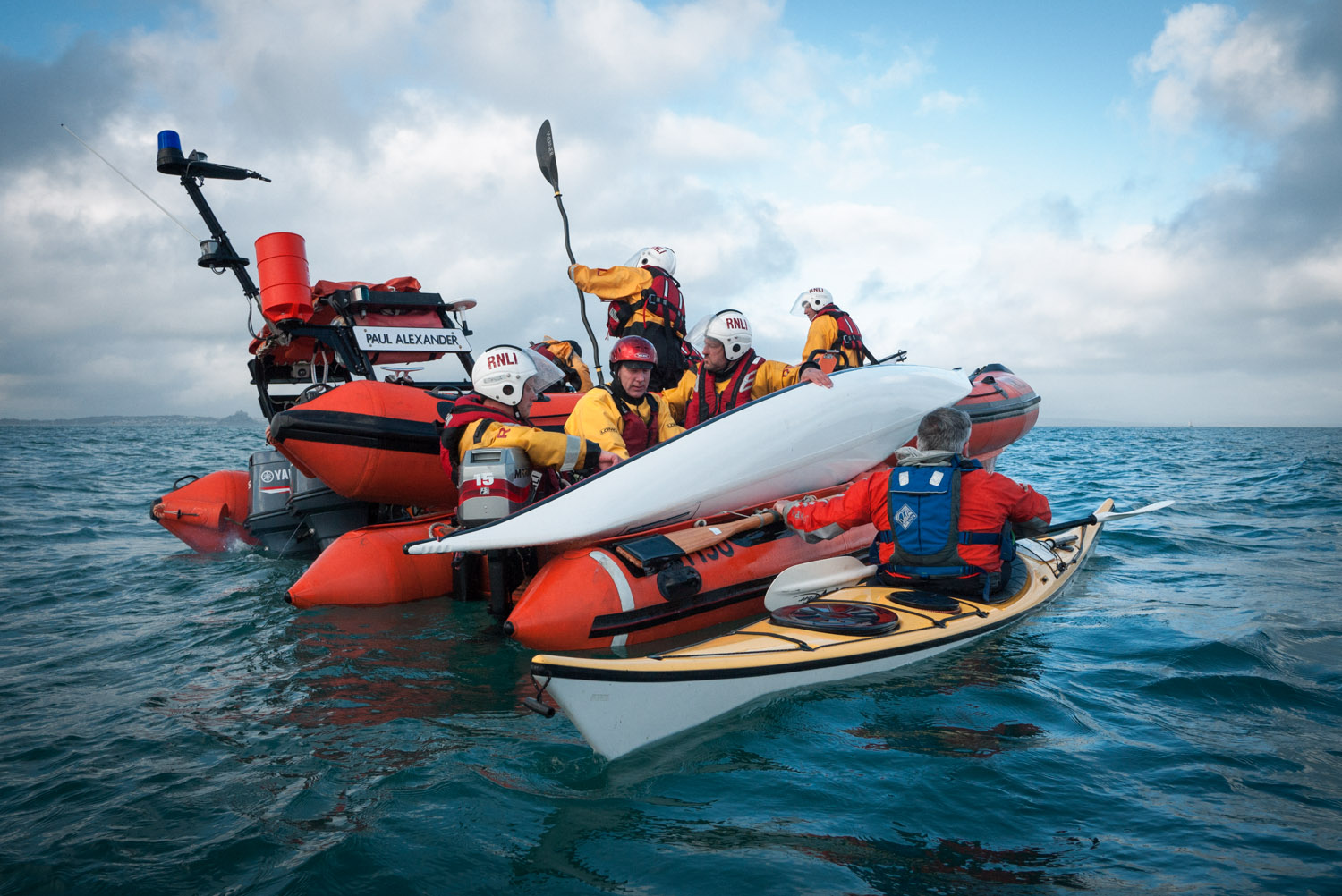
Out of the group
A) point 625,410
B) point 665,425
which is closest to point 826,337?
point 665,425

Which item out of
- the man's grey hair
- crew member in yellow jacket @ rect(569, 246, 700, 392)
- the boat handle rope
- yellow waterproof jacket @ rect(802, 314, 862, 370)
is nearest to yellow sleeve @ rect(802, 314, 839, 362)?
yellow waterproof jacket @ rect(802, 314, 862, 370)

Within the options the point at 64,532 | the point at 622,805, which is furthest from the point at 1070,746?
the point at 64,532

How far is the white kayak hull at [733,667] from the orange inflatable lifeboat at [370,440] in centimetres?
274

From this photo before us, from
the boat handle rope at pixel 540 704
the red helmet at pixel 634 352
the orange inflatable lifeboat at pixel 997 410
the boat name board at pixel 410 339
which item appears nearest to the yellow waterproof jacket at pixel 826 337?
the orange inflatable lifeboat at pixel 997 410

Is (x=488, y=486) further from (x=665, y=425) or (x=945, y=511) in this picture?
(x=945, y=511)

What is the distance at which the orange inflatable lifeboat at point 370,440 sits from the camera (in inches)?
197

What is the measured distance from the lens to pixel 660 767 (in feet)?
8.95

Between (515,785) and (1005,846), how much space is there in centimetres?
154

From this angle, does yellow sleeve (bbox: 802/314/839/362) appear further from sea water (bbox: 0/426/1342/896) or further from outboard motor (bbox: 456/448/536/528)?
outboard motor (bbox: 456/448/536/528)

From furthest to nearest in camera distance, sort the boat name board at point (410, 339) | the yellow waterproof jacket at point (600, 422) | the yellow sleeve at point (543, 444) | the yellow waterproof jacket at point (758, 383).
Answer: the boat name board at point (410, 339) → the yellow waterproof jacket at point (758, 383) → the yellow waterproof jacket at point (600, 422) → the yellow sleeve at point (543, 444)

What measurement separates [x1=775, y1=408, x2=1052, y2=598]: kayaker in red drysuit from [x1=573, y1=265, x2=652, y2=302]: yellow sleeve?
9.82ft

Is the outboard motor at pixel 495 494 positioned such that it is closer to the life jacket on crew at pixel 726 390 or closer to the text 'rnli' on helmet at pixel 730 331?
the life jacket on crew at pixel 726 390

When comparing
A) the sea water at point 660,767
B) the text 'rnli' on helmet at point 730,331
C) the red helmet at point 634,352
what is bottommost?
the sea water at point 660,767

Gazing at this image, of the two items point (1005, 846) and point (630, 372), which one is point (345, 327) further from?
point (1005, 846)
